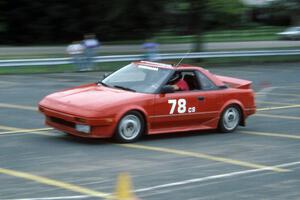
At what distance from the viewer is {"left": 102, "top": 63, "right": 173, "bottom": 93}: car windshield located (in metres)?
11.0

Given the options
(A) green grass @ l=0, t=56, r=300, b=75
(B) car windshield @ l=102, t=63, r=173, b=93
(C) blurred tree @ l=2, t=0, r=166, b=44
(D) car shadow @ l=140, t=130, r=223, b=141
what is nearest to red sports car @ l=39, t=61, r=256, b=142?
(B) car windshield @ l=102, t=63, r=173, b=93

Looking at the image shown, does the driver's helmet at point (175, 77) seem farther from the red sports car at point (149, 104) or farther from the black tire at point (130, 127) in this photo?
the black tire at point (130, 127)

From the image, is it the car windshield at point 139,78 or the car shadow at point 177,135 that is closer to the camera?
the car windshield at point 139,78

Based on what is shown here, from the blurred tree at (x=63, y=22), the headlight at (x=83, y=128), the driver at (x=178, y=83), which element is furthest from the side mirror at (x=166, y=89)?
the blurred tree at (x=63, y=22)

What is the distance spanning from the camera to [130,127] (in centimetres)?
1042

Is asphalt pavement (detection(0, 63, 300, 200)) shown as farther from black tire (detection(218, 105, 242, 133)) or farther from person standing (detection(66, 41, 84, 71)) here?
person standing (detection(66, 41, 84, 71))

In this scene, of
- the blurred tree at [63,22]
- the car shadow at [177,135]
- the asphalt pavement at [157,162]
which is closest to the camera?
the asphalt pavement at [157,162]

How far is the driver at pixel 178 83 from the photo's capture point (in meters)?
11.3

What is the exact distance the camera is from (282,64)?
31828 millimetres

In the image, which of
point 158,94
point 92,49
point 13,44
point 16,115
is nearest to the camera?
point 158,94

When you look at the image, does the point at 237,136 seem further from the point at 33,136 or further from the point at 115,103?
the point at 33,136

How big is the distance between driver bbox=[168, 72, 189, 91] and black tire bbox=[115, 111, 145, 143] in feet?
3.48

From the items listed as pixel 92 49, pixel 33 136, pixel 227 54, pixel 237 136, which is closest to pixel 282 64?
pixel 227 54

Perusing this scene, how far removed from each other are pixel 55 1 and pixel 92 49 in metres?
29.9
